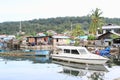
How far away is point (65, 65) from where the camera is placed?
45188 mm

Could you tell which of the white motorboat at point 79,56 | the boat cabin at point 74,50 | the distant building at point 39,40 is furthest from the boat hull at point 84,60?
the distant building at point 39,40

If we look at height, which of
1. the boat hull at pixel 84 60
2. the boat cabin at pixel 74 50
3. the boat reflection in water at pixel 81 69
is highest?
the boat cabin at pixel 74 50

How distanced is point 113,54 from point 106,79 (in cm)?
2538

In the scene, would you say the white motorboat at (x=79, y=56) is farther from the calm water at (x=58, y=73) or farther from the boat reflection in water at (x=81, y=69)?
the calm water at (x=58, y=73)

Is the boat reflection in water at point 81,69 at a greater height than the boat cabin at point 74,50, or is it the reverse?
the boat cabin at point 74,50

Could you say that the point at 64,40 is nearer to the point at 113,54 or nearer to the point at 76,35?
the point at 76,35

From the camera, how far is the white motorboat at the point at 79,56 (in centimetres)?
4141

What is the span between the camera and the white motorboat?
41.4m

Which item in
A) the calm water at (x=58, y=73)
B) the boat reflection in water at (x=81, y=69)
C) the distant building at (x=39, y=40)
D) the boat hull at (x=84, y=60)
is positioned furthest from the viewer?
the distant building at (x=39, y=40)

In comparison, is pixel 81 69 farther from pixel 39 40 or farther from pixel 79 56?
pixel 39 40

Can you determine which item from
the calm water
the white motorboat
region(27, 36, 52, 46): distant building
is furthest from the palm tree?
the calm water

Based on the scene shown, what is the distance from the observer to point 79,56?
43.7 metres

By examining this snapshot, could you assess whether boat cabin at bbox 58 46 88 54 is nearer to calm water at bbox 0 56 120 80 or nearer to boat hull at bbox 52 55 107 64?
boat hull at bbox 52 55 107 64

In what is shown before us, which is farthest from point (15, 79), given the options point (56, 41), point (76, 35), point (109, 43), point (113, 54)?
point (76, 35)
